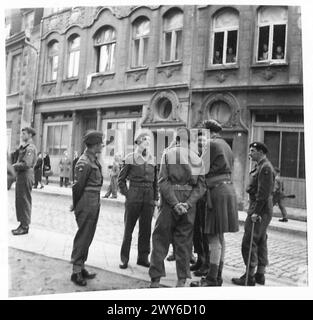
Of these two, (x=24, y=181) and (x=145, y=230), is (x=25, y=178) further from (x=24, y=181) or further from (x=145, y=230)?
(x=145, y=230)

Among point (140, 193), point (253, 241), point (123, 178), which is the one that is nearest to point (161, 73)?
point (123, 178)

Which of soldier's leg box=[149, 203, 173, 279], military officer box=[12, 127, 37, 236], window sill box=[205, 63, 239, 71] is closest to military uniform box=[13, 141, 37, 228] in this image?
military officer box=[12, 127, 37, 236]

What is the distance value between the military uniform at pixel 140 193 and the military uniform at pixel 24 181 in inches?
36.5

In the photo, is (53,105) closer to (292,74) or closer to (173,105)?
(173,105)

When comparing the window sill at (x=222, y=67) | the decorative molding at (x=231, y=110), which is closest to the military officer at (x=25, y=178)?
the decorative molding at (x=231, y=110)

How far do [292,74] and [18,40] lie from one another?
2.12 meters

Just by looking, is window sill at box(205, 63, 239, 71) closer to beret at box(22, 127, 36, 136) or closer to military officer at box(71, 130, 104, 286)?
military officer at box(71, 130, 104, 286)

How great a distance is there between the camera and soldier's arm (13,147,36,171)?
136 inches

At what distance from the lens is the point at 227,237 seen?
14.9 ft

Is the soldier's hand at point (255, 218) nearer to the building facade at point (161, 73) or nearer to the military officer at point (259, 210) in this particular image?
the military officer at point (259, 210)

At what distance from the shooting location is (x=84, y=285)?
2.57m

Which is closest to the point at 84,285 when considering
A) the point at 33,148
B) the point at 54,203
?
the point at 54,203

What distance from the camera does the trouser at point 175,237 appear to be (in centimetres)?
276

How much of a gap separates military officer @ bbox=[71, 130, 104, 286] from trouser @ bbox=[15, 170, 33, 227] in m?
0.58
